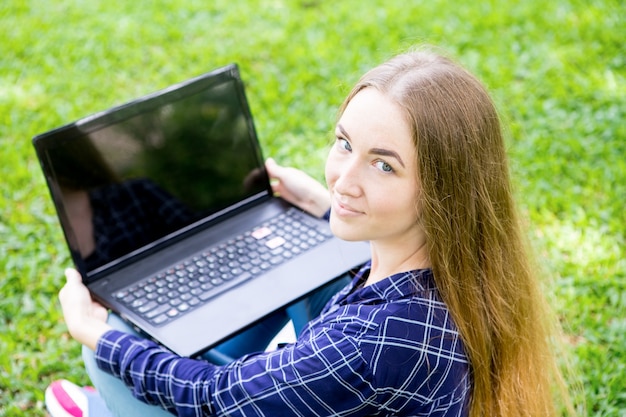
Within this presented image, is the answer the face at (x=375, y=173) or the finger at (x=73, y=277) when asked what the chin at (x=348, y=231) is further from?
the finger at (x=73, y=277)

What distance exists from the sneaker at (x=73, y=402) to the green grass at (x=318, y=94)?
36 centimetres

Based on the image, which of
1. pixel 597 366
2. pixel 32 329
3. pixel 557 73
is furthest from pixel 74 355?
pixel 557 73

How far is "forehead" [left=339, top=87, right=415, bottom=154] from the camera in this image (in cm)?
143

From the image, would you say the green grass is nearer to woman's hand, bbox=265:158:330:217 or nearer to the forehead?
woman's hand, bbox=265:158:330:217

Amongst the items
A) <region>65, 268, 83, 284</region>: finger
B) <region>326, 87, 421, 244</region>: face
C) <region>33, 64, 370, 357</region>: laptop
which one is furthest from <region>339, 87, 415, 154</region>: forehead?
<region>65, 268, 83, 284</region>: finger

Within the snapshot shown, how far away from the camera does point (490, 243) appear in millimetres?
1562

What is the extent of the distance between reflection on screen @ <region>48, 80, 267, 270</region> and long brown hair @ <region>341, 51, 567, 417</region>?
62cm

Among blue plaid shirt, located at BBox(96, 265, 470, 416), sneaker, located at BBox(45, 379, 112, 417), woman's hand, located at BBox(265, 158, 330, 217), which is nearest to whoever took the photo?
blue plaid shirt, located at BBox(96, 265, 470, 416)

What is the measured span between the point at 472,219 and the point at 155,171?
3.16 ft

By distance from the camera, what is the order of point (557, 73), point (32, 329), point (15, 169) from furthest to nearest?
point (557, 73) → point (15, 169) → point (32, 329)

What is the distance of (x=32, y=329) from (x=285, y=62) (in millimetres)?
2146

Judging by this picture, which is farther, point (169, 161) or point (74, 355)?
point (74, 355)

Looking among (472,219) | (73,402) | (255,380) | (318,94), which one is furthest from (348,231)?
(318,94)

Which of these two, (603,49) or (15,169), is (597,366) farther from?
(15,169)
